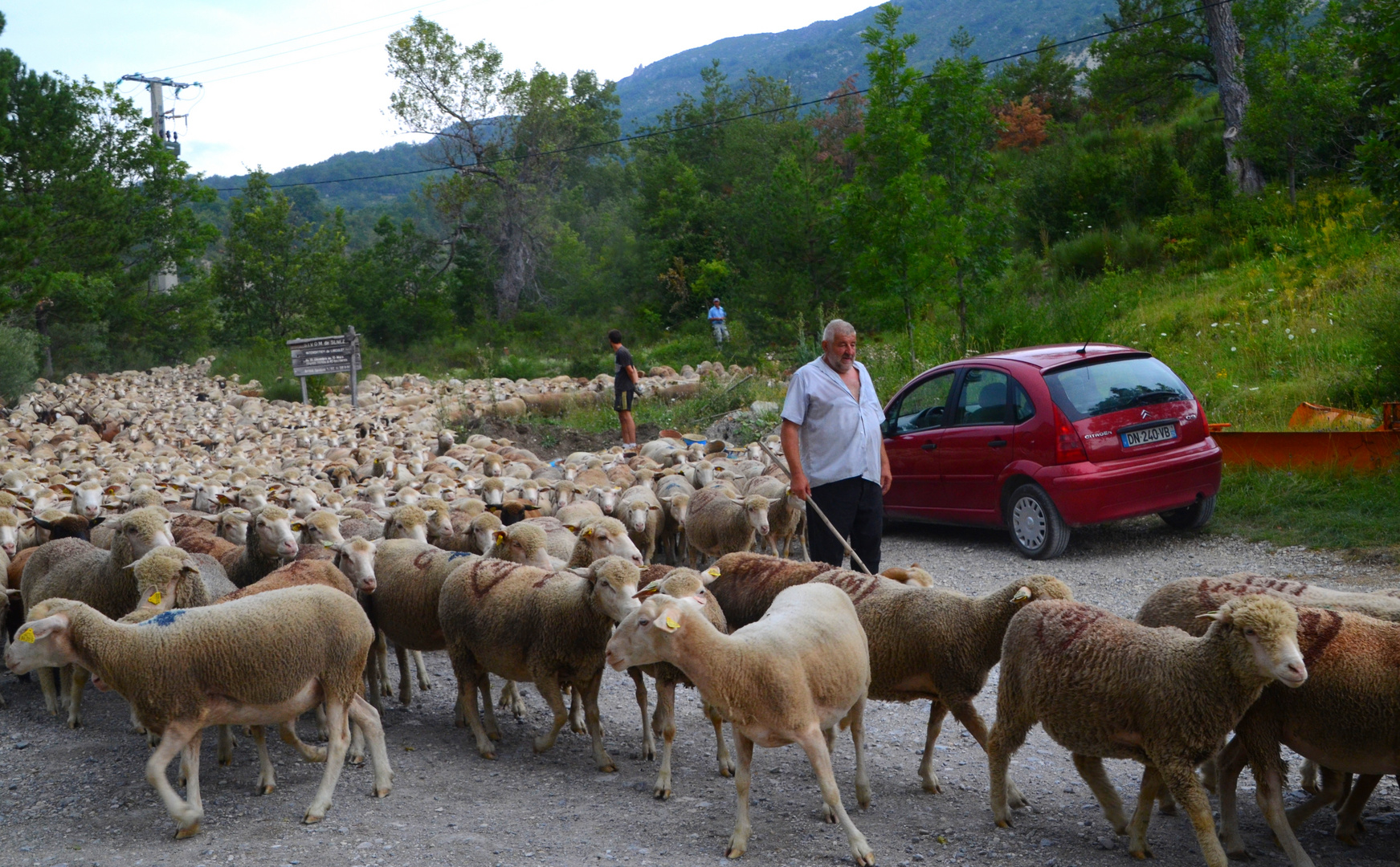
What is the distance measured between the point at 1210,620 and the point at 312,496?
7626mm

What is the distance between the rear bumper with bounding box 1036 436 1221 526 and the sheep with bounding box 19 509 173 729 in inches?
270

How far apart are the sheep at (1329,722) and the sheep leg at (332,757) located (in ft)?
12.9

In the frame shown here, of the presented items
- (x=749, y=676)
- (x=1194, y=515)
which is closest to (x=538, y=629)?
(x=749, y=676)

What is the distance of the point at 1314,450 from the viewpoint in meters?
10.2

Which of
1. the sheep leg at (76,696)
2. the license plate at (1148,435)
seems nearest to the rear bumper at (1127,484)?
the license plate at (1148,435)

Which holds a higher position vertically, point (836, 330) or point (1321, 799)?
point (836, 330)

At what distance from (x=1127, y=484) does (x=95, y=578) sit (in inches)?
308

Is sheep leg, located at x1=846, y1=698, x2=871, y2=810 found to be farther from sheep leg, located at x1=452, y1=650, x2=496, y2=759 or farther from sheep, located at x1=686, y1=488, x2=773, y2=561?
sheep, located at x1=686, y1=488, x2=773, y2=561

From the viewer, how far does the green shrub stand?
2292cm

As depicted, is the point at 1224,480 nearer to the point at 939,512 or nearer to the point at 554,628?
the point at 939,512

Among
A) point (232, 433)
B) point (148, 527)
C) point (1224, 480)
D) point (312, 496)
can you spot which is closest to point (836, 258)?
point (232, 433)

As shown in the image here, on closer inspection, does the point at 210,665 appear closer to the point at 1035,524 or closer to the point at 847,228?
the point at 1035,524

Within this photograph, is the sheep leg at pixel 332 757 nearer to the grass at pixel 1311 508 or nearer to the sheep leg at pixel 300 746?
the sheep leg at pixel 300 746

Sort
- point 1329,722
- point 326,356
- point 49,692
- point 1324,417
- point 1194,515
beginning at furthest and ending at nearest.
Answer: point 326,356, point 1324,417, point 1194,515, point 49,692, point 1329,722
